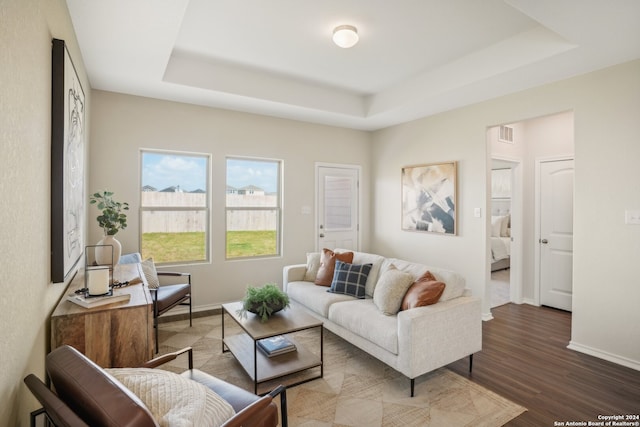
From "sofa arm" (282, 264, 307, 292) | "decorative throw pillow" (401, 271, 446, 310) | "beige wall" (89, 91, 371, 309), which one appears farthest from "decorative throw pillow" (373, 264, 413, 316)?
"beige wall" (89, 91, 371, 309)

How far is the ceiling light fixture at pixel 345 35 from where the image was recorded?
290 centimetres

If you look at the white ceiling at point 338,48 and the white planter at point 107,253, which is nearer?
the white ceiling at point 338,48

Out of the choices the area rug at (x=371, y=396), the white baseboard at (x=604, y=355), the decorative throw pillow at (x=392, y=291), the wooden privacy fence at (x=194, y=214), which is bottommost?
the area rug at (x=371, y=396)

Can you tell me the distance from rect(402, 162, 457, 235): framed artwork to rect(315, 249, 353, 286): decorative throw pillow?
1.50 meters

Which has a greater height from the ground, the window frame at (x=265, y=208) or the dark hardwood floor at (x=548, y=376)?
the window frame at (x=265, y=208)

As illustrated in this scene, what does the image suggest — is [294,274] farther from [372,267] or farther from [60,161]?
[60,161]

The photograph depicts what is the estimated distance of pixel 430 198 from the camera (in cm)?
478

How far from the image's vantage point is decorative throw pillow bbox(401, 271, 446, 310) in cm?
267

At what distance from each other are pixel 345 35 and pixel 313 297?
2546 mm

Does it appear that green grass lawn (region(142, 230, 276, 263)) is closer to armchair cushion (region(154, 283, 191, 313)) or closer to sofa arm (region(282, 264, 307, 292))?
armchair cushion (region(154, 283, 191, 313))

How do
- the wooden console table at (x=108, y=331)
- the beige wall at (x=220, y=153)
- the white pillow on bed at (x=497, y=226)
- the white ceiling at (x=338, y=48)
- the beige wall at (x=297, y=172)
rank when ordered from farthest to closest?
the white pillow on bed at (x=497, y=226), the beige wall at (x=220, y=153), the white ceiling at (x=338, y=48), the wooden console table at (x=108, y=331), the beige wall at (x=297, y=172)

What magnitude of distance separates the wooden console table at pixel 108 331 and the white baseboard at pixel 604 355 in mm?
3757

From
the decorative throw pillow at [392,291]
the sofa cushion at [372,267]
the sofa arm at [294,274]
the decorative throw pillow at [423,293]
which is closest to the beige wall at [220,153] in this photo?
the sofa arm at [294,274]

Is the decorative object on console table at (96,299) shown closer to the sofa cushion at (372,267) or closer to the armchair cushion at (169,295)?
the armchair cushion at (169,295)
